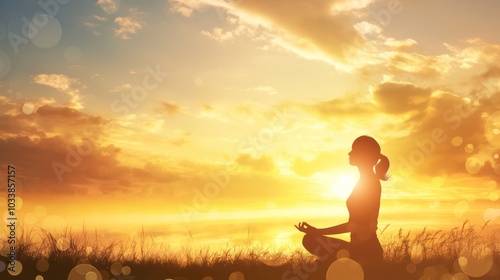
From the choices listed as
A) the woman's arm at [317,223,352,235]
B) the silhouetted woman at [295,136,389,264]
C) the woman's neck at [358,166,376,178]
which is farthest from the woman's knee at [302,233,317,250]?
the woman's neck at [358,166,376,178]

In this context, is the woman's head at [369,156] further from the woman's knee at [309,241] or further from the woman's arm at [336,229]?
the woman's knee at [309,241]

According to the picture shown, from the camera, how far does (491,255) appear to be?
42.4 feet

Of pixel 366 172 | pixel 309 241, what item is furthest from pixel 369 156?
pixel 309 241

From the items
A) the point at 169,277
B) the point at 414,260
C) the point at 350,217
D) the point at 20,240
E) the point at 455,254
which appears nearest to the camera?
the point at 350,217

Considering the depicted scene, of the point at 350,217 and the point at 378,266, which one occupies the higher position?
the point at 350,217

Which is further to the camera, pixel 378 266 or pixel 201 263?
pixel 201 263

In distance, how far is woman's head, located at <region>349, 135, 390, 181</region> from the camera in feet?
28.9

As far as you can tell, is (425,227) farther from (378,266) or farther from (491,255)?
Answer: (378,266)

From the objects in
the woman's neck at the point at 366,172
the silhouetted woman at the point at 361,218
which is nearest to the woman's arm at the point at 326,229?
the silhouetted woman at the point at 361,218

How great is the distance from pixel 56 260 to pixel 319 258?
5.13m

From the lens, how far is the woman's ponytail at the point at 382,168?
29.0ft

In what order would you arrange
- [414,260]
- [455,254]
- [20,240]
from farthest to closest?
1. [455,254]
2. [414,260]
3. [20,240]

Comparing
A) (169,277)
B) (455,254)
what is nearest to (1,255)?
(169,277)

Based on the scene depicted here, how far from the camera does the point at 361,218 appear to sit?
8594 mm
